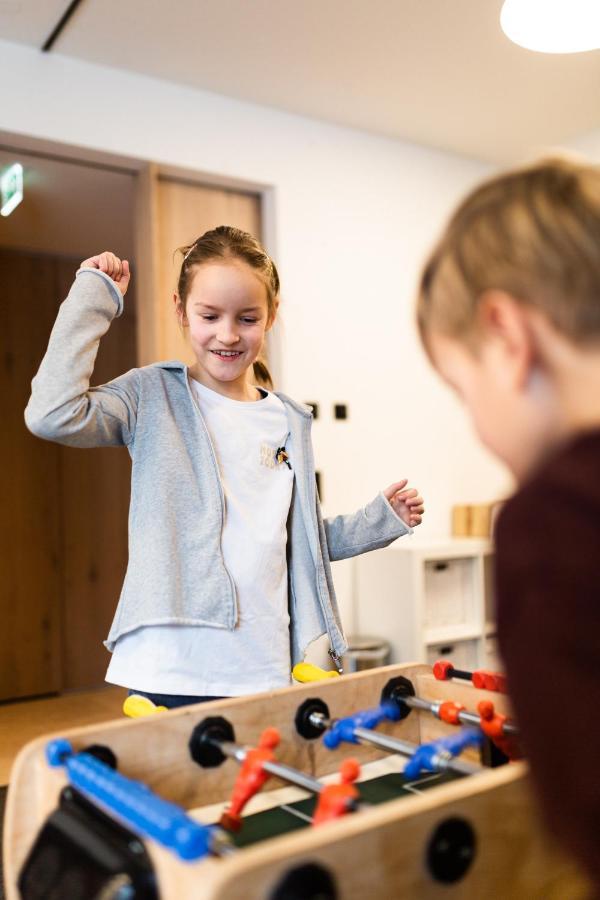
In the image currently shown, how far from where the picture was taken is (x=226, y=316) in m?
1.37

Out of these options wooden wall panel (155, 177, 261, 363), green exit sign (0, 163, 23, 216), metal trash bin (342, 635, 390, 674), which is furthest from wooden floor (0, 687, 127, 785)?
green exit sign (0, 163, 23, 216)

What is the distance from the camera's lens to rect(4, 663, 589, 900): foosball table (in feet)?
2.08

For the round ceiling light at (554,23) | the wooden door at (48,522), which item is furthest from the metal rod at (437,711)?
the wooden door at (48,522)

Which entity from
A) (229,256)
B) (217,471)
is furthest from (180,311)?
(217,471)

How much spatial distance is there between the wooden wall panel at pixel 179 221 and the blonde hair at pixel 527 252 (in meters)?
2.42

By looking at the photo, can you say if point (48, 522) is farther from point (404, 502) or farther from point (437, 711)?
point (437, 711)

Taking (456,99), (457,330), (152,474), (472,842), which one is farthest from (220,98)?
(472,842)

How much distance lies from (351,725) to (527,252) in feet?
2.20

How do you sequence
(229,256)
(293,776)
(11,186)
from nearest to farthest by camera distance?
(293,776)
(229,256)
(11,186)

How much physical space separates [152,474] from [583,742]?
0.92m

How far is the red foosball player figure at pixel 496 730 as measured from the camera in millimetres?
1037

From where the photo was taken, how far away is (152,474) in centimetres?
133

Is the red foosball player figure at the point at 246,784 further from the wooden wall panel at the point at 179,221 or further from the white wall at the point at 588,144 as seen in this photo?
the white wall at the point at 588,144

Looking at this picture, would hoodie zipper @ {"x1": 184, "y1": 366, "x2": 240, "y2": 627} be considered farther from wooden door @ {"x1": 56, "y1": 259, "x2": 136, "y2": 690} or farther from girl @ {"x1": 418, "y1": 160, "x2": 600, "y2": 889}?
wooden door @ {"x1": 56, "y1": 259, "x2": 136, "y2": 690}
